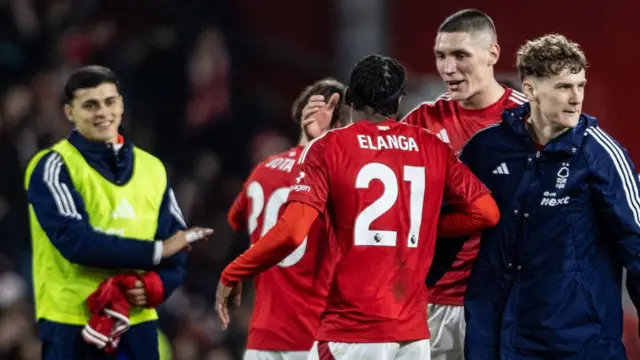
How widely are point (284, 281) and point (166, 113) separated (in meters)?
6.44

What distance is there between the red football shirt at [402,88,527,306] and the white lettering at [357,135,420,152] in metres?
0.71

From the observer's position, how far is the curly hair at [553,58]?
538 cm

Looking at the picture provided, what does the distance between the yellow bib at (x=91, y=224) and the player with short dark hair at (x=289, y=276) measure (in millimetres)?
605

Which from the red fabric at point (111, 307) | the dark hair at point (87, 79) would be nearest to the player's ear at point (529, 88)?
the red fabric at point (111, 307)

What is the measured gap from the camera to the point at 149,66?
12789mm

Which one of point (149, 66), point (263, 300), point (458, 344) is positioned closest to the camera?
point (458, 344)

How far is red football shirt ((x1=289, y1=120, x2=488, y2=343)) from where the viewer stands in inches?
214

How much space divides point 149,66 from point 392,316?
7.71 metres

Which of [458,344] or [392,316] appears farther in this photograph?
[458,344]

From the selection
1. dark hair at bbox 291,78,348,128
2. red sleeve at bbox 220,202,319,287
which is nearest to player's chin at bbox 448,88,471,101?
dark hair at bbox 291,78,348,128

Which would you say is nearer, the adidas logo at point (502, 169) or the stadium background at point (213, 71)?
the adidas logo at point (502, 169)

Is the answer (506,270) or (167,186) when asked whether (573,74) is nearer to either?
(506,270)

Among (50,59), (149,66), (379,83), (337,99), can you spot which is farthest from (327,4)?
(379,83)

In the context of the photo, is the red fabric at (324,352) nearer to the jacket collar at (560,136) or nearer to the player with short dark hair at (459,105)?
the player with short dark hair at (459,105)
